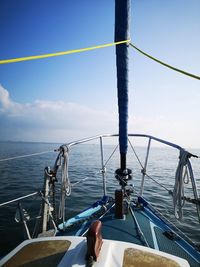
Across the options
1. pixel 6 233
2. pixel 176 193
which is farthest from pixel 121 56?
pixel 6 233

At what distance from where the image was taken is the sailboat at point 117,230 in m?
1.73

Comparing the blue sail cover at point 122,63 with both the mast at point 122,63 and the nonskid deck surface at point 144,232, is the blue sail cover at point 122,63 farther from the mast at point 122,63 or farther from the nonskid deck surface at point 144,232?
the nonskid deck surface at point 144,232

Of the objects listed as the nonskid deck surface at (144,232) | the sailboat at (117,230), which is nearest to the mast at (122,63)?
the sailboat at (117,230)

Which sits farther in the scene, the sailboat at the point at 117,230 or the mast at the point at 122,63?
the mast at the point at 122,63

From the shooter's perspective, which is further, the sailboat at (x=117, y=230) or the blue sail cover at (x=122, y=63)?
the blue sail cover at (x=122, y=63)

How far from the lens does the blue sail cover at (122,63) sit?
312 cm

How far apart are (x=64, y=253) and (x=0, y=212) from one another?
6.85m

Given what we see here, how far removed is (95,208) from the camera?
4.86m

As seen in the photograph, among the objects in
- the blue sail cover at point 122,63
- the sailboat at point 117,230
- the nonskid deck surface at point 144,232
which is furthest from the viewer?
the nonskid deck surface at point 144,232

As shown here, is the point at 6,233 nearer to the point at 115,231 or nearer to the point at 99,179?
the point at 115,231

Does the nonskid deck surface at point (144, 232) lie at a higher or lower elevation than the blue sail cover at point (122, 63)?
lower

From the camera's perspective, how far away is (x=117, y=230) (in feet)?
12.1

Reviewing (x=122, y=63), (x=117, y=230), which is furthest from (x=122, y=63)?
(x=117, y=230)

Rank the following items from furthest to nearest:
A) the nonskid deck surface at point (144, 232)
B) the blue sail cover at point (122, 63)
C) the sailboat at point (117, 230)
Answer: the nonskid deck surface at point (144, 232) < the blue sail cover at point (122, 63) < the sailboat at point (117, 230)
